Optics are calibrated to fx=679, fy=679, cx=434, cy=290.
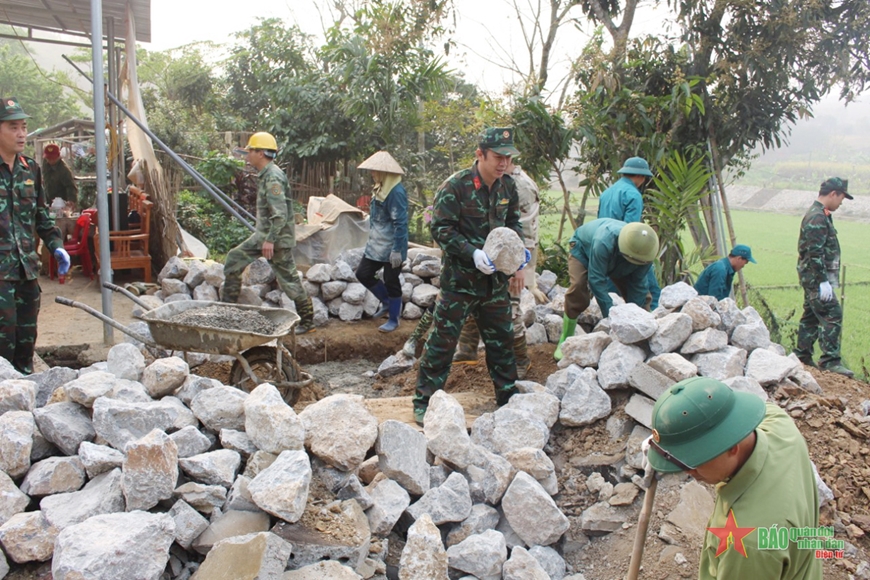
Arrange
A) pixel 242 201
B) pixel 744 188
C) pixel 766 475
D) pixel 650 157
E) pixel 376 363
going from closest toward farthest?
pixel 766 475
pixel 376 363
pixel 650 157
pixel 744 188
pixel 242 201

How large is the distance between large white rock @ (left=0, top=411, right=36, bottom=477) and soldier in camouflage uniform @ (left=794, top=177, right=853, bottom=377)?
6.21m

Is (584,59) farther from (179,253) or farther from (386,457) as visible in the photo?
(386,457)

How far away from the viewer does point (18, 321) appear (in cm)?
429

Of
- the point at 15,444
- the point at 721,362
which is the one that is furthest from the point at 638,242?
the point at 15,444

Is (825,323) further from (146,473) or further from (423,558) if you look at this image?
(146,473)

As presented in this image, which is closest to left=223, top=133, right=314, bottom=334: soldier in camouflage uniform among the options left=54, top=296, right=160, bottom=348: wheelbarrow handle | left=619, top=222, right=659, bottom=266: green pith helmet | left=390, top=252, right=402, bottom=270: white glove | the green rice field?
left=390, top=252, right=402, bottom=270: white glove

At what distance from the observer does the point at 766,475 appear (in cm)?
179

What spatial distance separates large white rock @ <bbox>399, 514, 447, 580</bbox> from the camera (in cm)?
296

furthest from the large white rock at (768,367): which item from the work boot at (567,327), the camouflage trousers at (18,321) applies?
the camouflage trousers at (18,321)

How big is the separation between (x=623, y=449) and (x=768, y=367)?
3.70 ft

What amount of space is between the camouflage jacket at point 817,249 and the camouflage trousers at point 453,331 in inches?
137

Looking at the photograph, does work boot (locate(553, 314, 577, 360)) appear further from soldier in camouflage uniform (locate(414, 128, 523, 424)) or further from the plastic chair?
the plastic chair

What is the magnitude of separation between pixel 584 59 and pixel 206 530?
7288 millimetres

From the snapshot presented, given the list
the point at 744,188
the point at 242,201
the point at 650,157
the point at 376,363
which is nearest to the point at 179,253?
the point at 376,363
